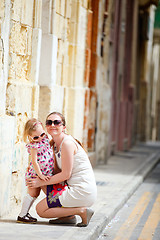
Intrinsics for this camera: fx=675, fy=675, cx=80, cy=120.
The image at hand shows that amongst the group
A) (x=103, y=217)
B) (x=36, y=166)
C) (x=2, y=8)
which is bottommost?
(x=103, y=217)

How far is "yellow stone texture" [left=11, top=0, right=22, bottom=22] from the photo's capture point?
8.80m

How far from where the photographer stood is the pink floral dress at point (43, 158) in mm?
7969

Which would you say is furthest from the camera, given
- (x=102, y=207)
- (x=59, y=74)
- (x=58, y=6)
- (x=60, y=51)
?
(x=59, y=74)

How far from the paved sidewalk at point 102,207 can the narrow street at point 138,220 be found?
0.11 m

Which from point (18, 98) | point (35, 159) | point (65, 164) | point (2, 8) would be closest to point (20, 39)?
point (18, 98)

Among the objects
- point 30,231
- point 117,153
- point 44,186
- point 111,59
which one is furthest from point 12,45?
point 117,153

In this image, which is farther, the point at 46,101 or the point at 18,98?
the point at 46,101

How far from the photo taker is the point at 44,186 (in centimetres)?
799

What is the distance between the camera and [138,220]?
9.62 meters

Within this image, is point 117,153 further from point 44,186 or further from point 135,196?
point 44,186

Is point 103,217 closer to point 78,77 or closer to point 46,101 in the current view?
point 46,101

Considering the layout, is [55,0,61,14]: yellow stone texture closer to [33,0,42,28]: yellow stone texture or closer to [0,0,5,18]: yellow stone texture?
[33,0,42,28]: yellow stone texture

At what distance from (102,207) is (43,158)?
2285 millimetres

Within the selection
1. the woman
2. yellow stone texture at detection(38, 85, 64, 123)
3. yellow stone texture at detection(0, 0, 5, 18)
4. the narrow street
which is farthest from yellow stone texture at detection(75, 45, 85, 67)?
the woman
